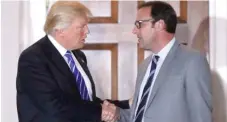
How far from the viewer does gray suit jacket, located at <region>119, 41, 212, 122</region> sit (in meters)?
1.89

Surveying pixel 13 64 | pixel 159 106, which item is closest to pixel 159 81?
pixel 159 106

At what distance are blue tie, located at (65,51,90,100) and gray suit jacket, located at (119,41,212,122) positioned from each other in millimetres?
357

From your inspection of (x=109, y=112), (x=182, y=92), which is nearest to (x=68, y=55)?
(x=109, y=112)

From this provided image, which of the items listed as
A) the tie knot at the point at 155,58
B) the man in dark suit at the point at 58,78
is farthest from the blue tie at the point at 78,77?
the tie knot at the point at 155,58

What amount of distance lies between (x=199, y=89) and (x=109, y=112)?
0.49 m

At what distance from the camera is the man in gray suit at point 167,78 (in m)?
1.89

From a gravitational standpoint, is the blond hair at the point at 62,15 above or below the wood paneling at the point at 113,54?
above

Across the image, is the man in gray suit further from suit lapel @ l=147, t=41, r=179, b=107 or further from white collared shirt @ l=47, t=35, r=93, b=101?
white collared shirt @ l=47, t=35, r=93, b=101

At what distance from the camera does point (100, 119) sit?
2.16 m

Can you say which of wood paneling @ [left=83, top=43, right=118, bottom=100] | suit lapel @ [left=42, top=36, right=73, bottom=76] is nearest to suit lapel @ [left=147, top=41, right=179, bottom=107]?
suit lapel @ [left=42, top=36, right=73, bottom=76]

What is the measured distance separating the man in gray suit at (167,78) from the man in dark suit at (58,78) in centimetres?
24

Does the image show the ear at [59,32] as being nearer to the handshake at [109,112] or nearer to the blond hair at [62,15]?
the blond hair at [62,15]

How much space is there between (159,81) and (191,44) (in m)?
0.70

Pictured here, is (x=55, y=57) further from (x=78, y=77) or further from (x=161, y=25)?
(x=161, y=25)
